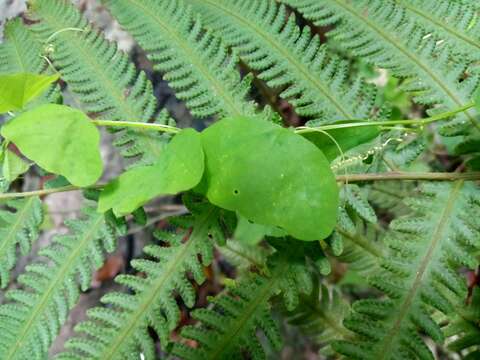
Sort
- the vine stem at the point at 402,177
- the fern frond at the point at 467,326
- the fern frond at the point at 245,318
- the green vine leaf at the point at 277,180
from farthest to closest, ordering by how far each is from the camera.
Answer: the fern frond at the point at 467,326 < the vine stem at the point at 402,177 < the fern frond at the point at 245,318 < the green vine leaf at the point at 277,180

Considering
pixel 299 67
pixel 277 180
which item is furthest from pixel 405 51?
pixel 277 180

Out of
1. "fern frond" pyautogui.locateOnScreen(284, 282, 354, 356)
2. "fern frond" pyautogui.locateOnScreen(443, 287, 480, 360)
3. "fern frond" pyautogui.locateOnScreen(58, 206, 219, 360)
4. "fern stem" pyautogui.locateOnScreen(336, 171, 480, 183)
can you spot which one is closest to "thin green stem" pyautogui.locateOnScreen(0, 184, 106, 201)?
"fern frond" pyautogui.locateOnScreen(58, 206, 219, 360)

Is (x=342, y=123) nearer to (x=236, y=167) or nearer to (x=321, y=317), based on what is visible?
(x=236, y=167)

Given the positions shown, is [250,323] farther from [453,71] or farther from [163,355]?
[163,355]

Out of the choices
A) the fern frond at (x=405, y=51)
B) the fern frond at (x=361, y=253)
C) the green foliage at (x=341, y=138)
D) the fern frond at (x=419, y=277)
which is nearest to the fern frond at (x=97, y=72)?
the green foliage at (x=341, y=138)

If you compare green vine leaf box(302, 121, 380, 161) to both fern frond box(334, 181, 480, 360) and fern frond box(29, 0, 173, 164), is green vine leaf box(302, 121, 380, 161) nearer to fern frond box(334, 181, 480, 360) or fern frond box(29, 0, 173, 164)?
fern frond box(334, 181, 480, 360)

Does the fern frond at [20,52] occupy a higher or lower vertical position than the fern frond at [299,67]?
lower

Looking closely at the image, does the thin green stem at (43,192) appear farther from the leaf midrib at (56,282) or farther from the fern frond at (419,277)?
the fern frond at (419,277)
